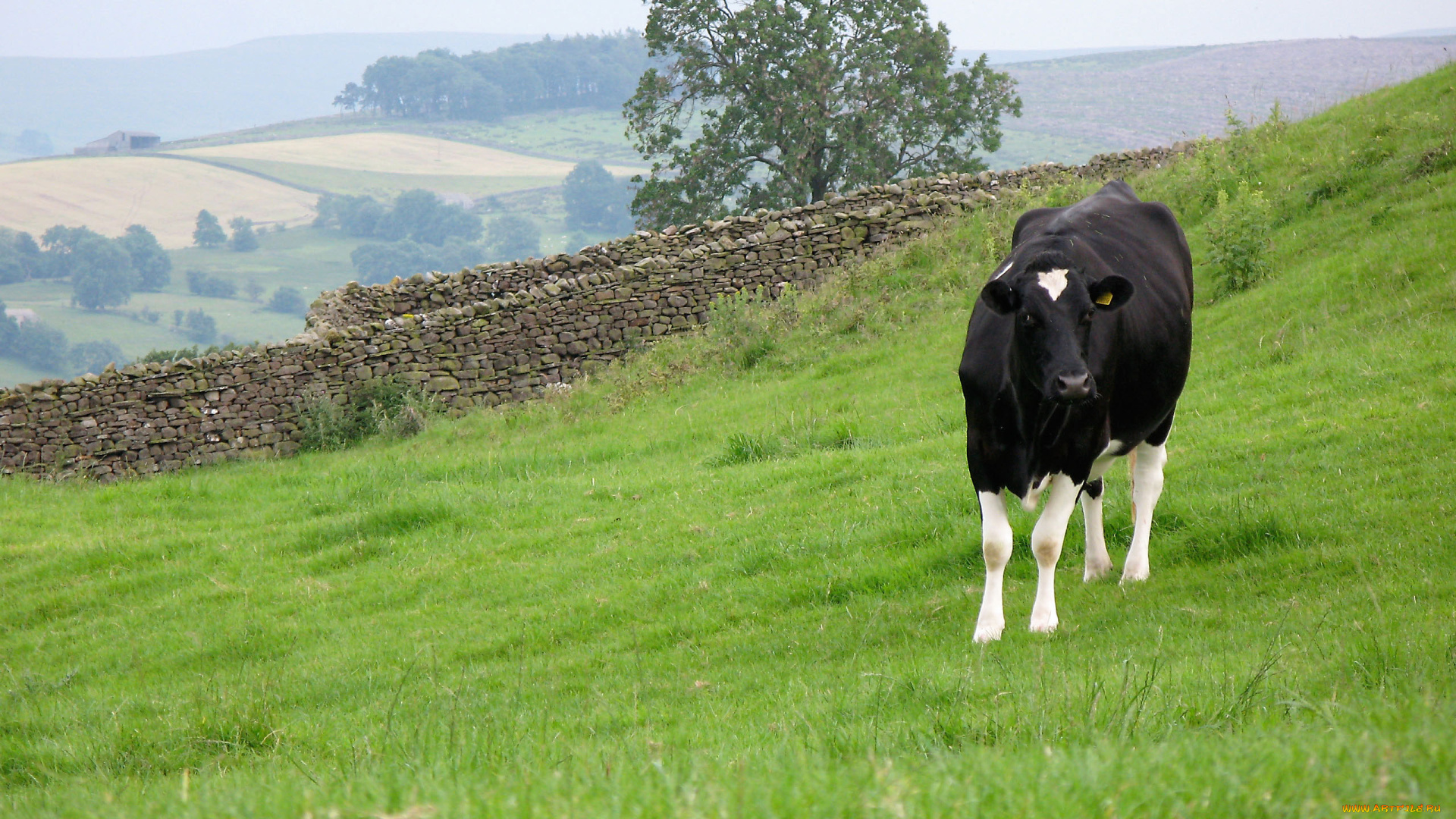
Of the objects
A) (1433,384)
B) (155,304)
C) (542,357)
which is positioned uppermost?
(1433,384)

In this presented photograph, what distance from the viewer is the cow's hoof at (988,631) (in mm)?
5785

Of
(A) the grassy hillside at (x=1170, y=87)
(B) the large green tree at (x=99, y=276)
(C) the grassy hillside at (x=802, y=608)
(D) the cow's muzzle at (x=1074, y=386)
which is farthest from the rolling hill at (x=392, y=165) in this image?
(D) the cow's muzzle at (x=1074, y=386)

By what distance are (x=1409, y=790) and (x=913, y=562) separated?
16.7 feet

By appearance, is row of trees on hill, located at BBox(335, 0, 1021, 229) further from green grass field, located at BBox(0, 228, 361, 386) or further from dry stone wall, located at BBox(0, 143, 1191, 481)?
green grass field, located at BBox(0, 228, 361, 386)

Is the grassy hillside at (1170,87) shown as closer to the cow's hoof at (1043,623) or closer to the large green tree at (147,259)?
the cow's hoof at (1043,623)

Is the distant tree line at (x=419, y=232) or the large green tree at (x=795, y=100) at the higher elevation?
the large green tree at (x=795, y=100)

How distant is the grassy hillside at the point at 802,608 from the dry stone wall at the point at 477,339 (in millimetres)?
2756

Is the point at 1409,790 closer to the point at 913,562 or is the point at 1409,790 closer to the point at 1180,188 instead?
the point at 913,562

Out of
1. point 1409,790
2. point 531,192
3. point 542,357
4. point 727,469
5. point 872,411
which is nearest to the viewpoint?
point 1409,790

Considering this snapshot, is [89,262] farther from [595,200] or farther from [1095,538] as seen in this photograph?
[1095,538]

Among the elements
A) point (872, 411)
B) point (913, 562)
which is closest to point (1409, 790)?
point (913, 562)

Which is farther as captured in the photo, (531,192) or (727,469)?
(531,192)

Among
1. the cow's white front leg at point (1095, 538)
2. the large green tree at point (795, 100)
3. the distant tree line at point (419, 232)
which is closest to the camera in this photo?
the cow's white front leg at point (1095, 538)

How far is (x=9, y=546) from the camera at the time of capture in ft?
36.4
